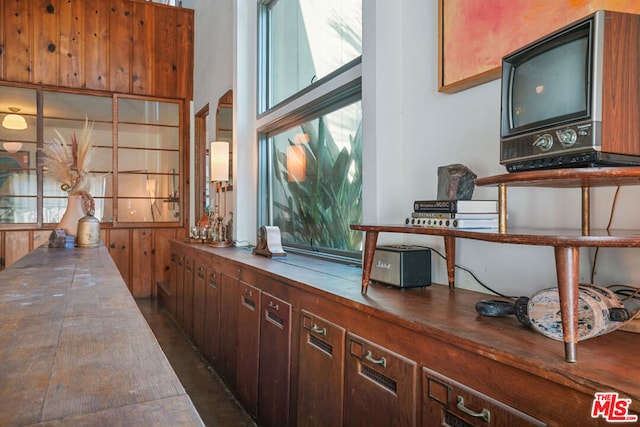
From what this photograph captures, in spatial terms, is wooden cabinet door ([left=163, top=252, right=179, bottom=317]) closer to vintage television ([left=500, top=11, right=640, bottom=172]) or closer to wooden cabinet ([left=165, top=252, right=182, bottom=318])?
wooden cabinet ([left=165, top=252, right=182, bottom=318])

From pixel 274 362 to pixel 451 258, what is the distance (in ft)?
3.13

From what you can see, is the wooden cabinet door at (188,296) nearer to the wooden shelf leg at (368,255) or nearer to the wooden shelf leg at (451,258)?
the wooden shelf leg at (368,255)

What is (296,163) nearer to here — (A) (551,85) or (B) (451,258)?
(B) (451,258)

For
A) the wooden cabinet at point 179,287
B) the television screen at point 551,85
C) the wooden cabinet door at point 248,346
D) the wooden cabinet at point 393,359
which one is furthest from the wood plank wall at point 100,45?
the television screen at point 551,85

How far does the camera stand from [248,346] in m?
2.30

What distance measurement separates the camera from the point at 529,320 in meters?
1.03

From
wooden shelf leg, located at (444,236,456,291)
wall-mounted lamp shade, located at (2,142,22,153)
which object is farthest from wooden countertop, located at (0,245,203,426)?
wall-mounted lamp shade, located at (2,142,22,153)

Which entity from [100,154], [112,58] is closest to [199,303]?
[100,154]

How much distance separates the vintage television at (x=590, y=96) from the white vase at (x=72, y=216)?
3.06 meters

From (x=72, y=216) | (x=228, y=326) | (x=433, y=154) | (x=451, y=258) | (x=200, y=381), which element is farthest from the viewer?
(x=72, y=216)

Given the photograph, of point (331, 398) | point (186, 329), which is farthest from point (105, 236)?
point (331, 398)

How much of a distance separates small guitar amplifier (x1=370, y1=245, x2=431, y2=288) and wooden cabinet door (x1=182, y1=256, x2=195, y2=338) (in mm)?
2315

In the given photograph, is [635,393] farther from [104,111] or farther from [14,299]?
[104,111]

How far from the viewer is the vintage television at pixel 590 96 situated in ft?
2.83
